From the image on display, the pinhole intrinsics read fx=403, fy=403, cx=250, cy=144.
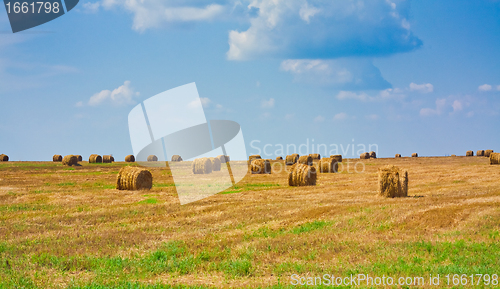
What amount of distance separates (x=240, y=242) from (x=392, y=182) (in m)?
11.7

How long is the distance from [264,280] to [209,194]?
15.9 metres

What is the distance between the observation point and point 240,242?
→ 39.0 feet

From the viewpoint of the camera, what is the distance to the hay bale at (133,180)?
87.4 feet

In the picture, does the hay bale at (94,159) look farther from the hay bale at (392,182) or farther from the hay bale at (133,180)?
the hay bale at (392,182)

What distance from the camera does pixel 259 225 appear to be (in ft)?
46.8

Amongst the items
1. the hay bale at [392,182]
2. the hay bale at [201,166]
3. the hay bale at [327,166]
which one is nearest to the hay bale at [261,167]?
the hay bale at [201,166]

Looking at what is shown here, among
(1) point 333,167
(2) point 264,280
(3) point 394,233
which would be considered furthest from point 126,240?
(1) point 333,167

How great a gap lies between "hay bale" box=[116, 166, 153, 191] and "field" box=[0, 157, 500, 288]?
287 inches

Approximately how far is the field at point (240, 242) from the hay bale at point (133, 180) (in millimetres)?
7295

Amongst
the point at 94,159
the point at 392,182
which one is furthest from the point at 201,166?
the point at 94,159

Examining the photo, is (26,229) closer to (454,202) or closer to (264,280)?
(264,280)

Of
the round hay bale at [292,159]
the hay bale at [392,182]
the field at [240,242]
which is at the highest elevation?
the round hay bale at [292,159]

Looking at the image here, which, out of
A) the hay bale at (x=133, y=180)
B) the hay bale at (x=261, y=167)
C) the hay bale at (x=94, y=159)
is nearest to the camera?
the hay bale at (x=133, y=180)

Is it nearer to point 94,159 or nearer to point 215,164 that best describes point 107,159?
point 94,159
